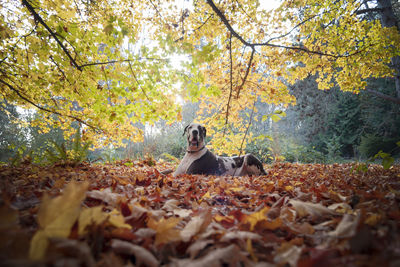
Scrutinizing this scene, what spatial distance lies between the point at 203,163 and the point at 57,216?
4163 mm

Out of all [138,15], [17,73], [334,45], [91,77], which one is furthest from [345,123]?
[17,73]

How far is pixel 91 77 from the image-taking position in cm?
278

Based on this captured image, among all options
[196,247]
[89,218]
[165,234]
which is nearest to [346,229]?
[196,247]

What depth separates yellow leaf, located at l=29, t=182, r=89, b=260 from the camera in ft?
1.77

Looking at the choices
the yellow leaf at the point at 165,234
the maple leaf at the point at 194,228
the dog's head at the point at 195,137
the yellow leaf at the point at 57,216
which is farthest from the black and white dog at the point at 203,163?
the yellow leaf at the point at 57,216

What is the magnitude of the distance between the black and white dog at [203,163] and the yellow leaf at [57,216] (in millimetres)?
4063

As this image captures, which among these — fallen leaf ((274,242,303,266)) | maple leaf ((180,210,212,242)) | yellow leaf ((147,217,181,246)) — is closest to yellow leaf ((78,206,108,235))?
yellow leaf ((147,217,181,246))

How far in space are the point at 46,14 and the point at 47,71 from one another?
94 cm

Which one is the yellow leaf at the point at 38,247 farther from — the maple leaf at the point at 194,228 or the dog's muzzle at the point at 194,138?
the dog's muzzle at the point at 194,138

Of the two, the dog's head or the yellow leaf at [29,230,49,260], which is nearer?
the yellow leaf at [29,230,49,260]

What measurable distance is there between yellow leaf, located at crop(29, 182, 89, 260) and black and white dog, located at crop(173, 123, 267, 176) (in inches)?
160

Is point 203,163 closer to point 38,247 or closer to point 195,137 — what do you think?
point 195,137

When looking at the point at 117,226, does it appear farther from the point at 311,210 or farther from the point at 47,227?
the point at 311,210

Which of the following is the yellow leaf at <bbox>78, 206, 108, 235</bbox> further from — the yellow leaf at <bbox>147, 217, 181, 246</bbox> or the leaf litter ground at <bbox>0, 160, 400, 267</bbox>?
the yellow leaf at <bbox>147, 217, 181, 246</bbox>
